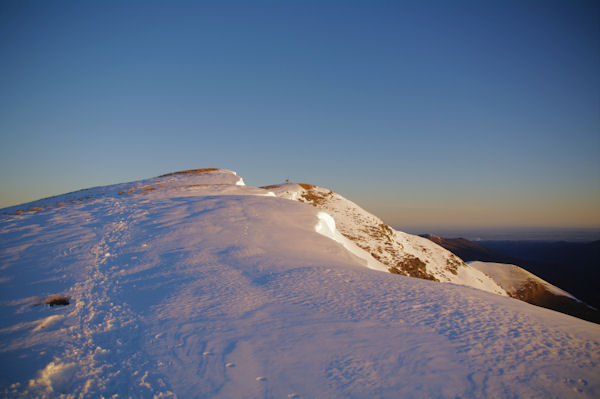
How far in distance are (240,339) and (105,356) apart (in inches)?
118

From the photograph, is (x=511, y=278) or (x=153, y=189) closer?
(x=153, y=189)

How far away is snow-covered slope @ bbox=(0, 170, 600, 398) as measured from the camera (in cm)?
480

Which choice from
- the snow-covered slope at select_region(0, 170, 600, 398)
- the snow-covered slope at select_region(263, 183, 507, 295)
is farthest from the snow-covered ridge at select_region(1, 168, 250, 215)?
the snow-covered slope at select_region(0, 170, 600, 398)

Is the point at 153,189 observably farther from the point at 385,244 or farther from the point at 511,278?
the point at 511,278

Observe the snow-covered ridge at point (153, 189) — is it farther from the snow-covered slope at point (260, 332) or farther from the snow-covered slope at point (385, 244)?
the snow-covered slope at point (260, 332)

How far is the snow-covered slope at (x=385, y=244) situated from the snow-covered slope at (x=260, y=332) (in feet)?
83.5

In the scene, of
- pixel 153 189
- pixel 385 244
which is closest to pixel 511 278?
pixel 385 244

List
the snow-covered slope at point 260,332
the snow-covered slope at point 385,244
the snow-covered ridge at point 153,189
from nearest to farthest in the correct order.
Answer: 1. the snow-covered slope at point 260,332
2. the snow-covered ridge at point 153,189
3. the snow-covered slope at point 385,244

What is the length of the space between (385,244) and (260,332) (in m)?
34.9

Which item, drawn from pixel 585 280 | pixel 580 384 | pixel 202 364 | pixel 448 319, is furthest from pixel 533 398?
pixel 585 280

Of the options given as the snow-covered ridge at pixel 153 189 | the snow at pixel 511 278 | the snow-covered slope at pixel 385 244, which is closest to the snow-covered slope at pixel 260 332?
the snow-covered ridge at pixel 153 189

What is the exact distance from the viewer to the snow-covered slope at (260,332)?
4.80 m

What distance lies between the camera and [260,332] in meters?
6.36

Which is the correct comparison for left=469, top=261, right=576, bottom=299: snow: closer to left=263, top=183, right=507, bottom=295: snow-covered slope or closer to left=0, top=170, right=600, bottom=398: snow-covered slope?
left=263, top=183, right=507, bottom=295: snow-covered slope
